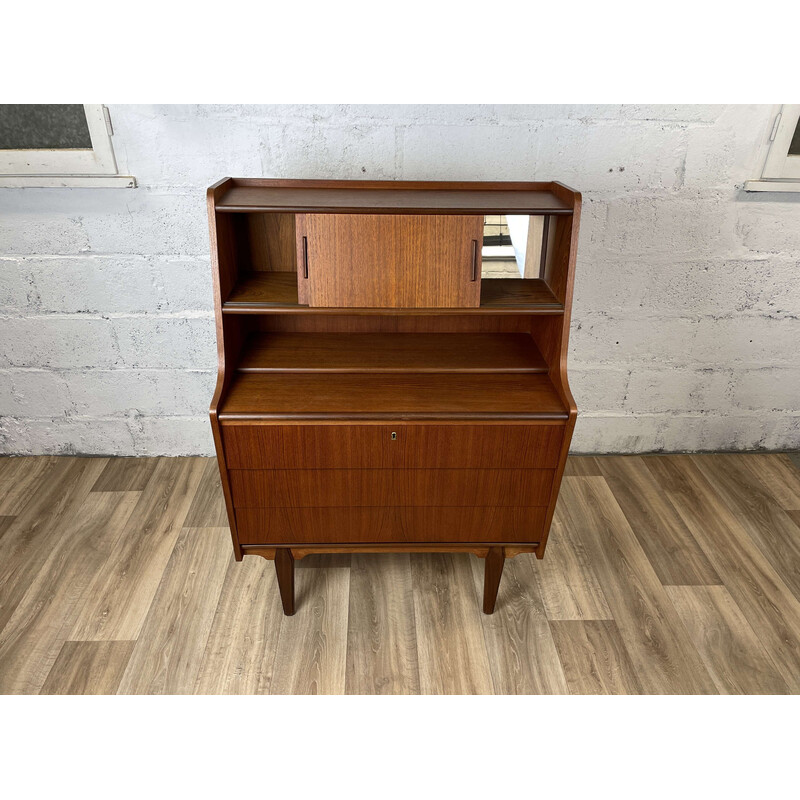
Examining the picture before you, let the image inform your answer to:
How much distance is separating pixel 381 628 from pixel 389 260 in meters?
A: 1.09

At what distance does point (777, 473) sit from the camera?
2547 mm

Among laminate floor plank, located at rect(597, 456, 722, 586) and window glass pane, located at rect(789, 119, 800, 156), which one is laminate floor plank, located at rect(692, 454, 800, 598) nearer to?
laminate floor plank, located at rect(597, 456, 722, 586)

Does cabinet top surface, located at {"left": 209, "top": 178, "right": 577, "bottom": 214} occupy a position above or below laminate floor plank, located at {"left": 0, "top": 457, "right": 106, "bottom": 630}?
above

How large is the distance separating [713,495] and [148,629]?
6.83ft

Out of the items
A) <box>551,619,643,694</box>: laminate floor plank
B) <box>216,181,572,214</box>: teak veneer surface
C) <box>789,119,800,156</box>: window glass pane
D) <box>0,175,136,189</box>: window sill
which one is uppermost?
<box>789,119,800,156</box>: window glass pane

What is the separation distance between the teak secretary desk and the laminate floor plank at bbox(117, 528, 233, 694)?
32 centimetres

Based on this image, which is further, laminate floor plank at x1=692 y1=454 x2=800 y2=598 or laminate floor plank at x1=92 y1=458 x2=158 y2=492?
laminate floor plank at x1=92 y1=458 x2=158 y2=492

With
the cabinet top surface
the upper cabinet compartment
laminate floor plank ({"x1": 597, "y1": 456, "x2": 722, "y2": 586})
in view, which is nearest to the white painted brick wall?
laminate floor plank ({"x1": 597, "y1": 456, "x2": 722, "y2": 586})

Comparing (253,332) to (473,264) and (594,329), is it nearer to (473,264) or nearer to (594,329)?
(473,264)

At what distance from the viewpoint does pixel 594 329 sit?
93.2 inches

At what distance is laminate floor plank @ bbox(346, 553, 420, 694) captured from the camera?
1730mm

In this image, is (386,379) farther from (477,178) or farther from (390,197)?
(477,178)

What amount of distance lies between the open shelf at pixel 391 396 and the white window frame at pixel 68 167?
3.10 ft

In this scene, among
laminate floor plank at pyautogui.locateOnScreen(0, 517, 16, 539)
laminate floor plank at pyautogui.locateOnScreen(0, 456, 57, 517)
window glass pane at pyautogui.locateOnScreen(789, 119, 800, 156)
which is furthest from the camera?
laminate floor plank at pyautogui.locateOnScreen(0, 456, 57, 517)
